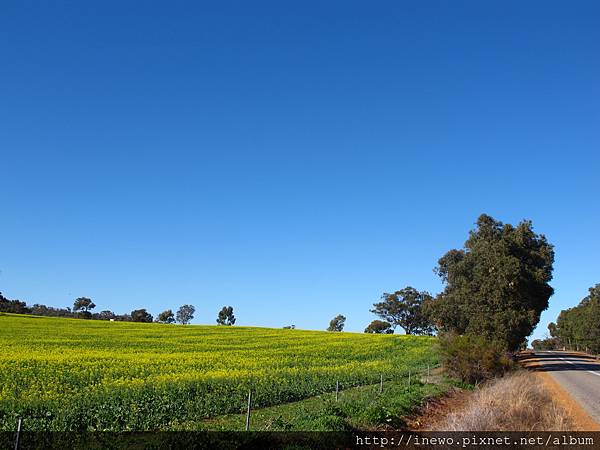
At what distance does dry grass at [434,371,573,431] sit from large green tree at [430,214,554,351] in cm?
1814

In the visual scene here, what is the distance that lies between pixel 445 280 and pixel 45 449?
156 feet

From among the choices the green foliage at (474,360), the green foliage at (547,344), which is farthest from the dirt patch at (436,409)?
the green foliage at (547,344)

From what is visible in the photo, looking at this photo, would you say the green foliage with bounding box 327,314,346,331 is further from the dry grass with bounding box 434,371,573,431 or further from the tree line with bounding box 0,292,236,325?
the dry grass with bounding box 434,371,573,431

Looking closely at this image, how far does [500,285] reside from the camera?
3872 cm

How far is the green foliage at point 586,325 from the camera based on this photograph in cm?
7981

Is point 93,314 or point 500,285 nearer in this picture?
point 500,285

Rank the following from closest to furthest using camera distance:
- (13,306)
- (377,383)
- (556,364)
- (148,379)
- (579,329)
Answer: (148,379) → (377,383) → (556,364) → (579,329) → (13,306)

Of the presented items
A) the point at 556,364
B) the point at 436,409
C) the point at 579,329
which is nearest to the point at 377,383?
the point at 436,409

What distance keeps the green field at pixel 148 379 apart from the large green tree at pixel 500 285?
5181 mm

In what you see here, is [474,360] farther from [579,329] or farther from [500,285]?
[579,329]

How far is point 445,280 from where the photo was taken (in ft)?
178

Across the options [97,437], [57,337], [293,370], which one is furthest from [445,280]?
[97,437]

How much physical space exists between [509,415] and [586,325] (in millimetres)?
77680

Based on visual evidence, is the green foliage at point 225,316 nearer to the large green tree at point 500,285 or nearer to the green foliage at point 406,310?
the green foliage at point 406,310
